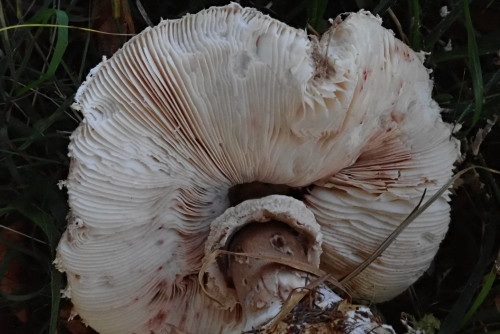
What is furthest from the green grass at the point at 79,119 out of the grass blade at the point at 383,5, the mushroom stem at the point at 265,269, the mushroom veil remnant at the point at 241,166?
the mushroom stem at the point at 265,269

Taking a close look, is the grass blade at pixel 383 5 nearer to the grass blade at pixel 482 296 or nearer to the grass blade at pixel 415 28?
the grass blade at pixel 415 28

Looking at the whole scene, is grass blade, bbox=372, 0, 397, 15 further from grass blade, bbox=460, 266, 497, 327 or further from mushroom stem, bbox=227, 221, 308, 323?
grass blade, bbox=460, 266, 497, 327

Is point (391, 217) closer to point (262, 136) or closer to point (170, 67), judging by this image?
point (262, 136)

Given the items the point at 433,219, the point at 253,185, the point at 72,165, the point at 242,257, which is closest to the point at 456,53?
the point at 433,219

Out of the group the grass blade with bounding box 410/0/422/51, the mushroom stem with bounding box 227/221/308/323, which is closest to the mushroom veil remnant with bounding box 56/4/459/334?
the mushroom stem with bounding box 227/221/308/323

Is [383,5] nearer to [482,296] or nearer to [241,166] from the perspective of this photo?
[241,166]
